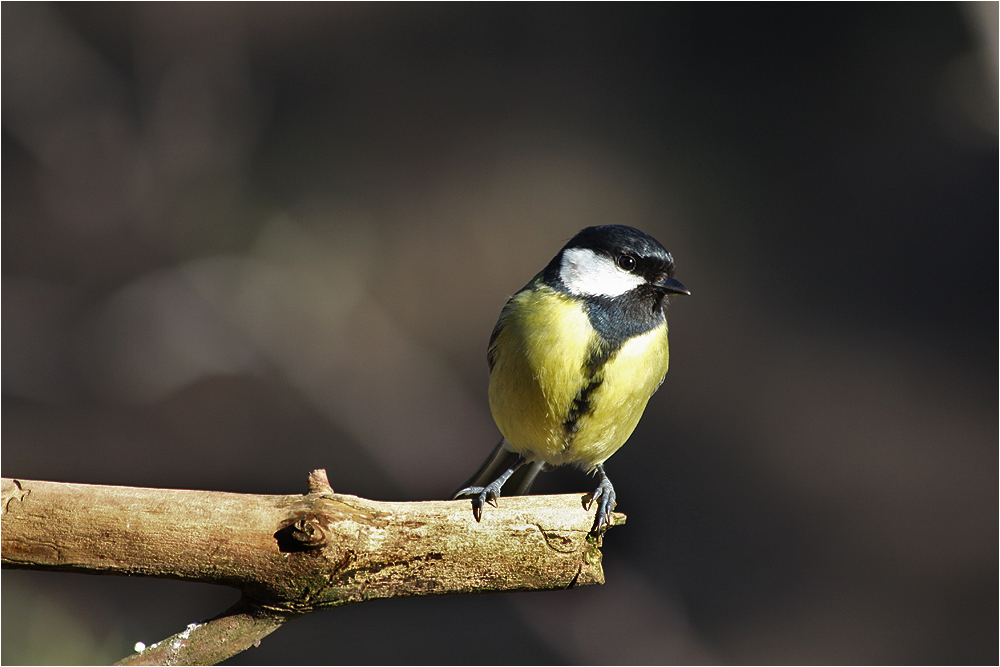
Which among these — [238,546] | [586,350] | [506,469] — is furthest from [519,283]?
[238,546]

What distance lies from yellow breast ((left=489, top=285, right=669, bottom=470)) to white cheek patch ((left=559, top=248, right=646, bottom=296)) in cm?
5

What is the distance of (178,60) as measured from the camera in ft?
13.1

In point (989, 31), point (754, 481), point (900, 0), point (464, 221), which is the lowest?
point (754, 481)

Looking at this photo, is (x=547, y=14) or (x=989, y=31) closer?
(x=989, y=31)

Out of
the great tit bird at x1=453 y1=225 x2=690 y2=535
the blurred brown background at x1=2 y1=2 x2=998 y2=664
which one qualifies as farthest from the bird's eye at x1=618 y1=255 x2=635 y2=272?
the blurred brown background at x1=2 y1=2 x2=998 y2=664

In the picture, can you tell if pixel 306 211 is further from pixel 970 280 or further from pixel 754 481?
pixel 970 280

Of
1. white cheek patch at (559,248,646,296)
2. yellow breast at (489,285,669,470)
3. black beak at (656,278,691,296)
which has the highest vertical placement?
white cheek patch at (559,248,646,296)

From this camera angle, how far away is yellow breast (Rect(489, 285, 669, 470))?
5.21ft

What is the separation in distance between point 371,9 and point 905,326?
3.29 meters

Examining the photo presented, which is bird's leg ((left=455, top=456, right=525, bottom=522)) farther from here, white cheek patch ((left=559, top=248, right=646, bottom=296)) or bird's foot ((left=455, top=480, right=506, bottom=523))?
white cheek patch ((left=559, top=248, right=646, bottom=296))

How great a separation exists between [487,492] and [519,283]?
2.46 meters

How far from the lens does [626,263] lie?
1656 millimetres

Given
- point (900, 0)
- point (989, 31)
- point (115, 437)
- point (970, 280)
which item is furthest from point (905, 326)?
point (115, 437)

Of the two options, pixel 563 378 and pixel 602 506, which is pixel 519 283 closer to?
pixel 563 378
